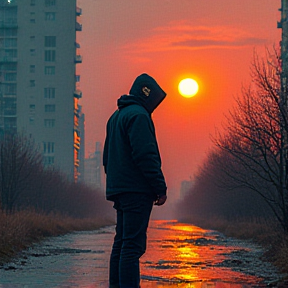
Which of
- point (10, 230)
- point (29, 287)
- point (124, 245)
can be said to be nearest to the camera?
point (124, 245)

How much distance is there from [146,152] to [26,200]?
3610 centimetres

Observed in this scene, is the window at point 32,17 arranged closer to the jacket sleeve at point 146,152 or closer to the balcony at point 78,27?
the balcony at point 78,27

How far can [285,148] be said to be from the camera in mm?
17922

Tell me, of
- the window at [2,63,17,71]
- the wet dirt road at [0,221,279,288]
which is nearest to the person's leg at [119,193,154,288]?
the wet dirt road at [0,221,279,288]

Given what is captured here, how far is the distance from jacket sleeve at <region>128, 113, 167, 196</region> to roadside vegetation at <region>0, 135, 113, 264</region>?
252 inches

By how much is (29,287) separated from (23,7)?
125879 millimetres

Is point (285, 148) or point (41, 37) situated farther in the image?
point (41, 37)

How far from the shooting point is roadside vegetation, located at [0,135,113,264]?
18297 mm

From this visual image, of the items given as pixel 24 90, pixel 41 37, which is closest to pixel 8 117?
pixel 24 90

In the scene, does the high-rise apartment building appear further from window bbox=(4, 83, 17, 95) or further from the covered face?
the covered face

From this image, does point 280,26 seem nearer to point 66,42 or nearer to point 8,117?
point 66,42

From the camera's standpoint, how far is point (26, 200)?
4278 centimetres

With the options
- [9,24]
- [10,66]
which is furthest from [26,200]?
[10,66]

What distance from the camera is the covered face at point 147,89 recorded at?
7.79m
